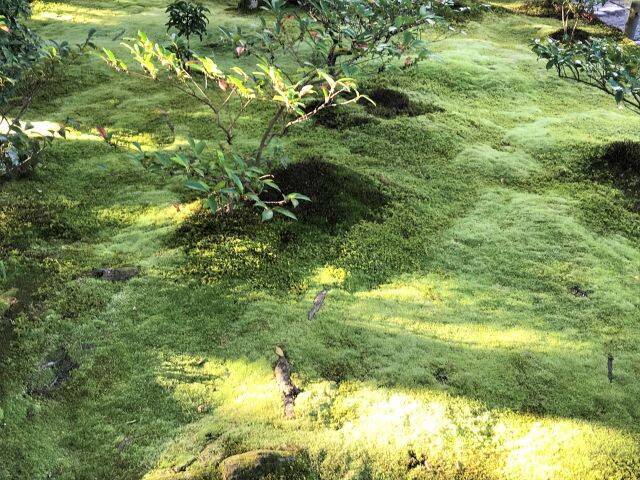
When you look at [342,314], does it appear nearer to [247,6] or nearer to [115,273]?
[115,273]

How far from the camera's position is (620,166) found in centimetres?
665

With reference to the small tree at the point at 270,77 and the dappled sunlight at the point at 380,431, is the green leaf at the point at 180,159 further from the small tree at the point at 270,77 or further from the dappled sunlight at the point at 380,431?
the dappled sunlight at the point at 380,431

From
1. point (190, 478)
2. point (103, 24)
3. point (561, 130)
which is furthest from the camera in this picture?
point (103, 24)

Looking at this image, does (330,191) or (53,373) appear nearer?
(53,373)

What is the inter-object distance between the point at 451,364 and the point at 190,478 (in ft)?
6.29

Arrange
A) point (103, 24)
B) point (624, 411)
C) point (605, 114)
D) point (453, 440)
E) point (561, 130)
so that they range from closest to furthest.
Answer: point (453, 440) → point (624, 411) → point (561, 130) → point (605, 114) → point (103, 24)

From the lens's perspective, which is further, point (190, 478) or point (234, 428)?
point (234, 428)

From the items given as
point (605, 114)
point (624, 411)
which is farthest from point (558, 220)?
point (605, 114)

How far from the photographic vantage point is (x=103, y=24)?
1220cm

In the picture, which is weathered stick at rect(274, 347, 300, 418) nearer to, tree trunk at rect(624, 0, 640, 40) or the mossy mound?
the mossy mound

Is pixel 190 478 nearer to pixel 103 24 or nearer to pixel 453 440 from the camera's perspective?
pixel 453 440

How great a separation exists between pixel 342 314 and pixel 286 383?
0.87 metres

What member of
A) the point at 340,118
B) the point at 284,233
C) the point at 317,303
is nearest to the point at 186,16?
the point at 340,118

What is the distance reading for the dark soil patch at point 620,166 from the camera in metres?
6.31
